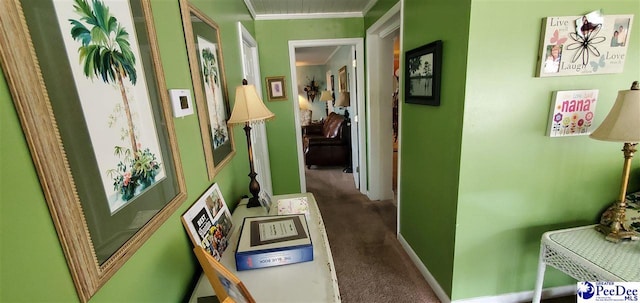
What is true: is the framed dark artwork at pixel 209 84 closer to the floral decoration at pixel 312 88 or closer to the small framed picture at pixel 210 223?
the small framed picture at pixel 210 223

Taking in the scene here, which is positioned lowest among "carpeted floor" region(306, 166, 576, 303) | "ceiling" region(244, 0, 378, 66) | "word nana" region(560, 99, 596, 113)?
"carpeted floor" region(306, 166, 576, 303)

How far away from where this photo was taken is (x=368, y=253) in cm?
232

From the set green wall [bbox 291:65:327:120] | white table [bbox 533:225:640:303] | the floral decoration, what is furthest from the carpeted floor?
the floral decoration

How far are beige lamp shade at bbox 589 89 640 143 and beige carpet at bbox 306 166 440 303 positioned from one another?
1349 millimetres

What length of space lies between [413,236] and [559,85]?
4.51ft

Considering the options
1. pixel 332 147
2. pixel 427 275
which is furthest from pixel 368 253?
pixel 332 147

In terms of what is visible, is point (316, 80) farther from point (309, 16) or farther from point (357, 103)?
point (309, 16)

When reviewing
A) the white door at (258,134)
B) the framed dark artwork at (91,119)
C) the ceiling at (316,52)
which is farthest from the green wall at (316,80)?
the framed dark artwork at (91,119)

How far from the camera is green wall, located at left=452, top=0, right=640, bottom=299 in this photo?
1.34m

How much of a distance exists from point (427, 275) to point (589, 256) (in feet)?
3.05

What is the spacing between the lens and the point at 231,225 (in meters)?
1.28

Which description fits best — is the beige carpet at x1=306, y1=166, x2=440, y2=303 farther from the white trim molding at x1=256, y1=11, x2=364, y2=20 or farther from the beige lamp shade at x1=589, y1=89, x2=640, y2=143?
the white trim molding at x1=256, y1=11, x2=364, y2=20

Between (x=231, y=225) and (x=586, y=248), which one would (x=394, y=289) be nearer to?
(x=586, y=248)

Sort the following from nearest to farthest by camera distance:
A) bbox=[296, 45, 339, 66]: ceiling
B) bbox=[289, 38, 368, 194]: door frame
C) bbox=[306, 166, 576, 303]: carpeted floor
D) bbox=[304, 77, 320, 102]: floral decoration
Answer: bbox=[306, 166, 576, 303]: carpeted floor → bbox=[289, 38, 368, 194]: door frame → bbox=[296, 45, 339, 66]: ceiling → bbox=[304, 77, 320, 102]: floral decoration
